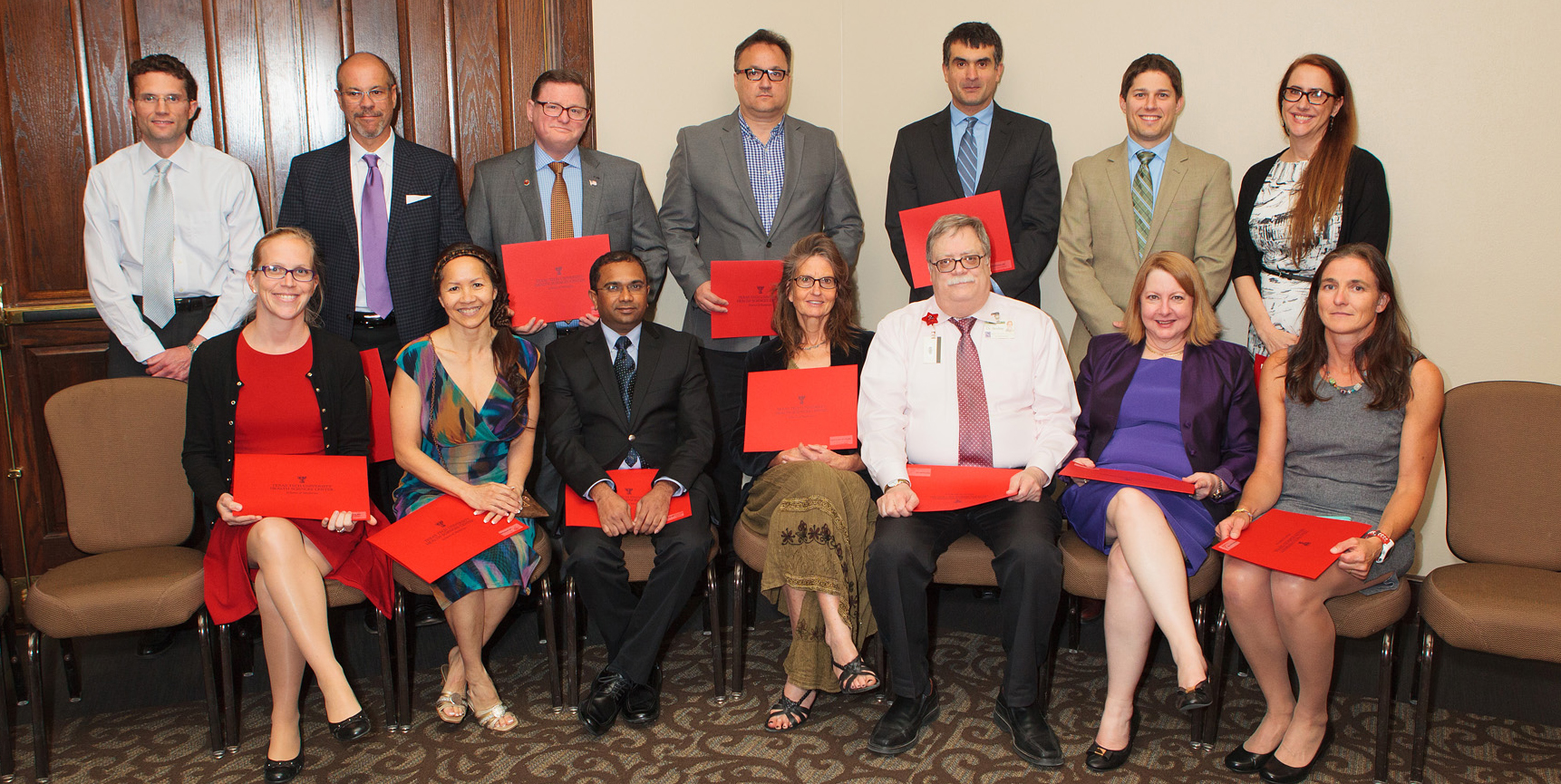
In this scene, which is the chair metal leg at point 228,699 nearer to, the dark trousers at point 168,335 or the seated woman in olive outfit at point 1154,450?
the dark trousers at point 168,335

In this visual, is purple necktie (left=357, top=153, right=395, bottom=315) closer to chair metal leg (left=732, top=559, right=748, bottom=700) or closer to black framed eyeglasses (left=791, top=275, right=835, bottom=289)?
black framed eyeglasses (left=791, top=275, right=835, bottom=289)

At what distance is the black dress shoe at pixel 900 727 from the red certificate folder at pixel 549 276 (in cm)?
171

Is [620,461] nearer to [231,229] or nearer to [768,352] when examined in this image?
[768,352]

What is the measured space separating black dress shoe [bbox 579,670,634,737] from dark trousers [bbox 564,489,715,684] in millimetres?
→ 29

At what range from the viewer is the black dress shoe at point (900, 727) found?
2729mm

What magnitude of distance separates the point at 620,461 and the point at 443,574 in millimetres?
648

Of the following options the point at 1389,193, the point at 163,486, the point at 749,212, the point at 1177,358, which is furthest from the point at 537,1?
the point at 1389,193

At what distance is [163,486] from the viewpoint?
3047 mm

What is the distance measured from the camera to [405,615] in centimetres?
297

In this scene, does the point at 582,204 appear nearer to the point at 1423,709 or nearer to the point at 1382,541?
the point at 1382,541

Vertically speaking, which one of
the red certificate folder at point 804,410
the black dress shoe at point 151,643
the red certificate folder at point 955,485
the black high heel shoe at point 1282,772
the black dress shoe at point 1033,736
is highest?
the red certificate folder at point 804,410

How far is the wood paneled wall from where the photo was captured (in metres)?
3.61

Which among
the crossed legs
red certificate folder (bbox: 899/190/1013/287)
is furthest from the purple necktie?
red certificate folder (bbox: 899/190/1013/287)

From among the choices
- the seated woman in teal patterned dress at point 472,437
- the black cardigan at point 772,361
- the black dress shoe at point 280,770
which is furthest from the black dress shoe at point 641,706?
the black dress shoe at point 280,770
